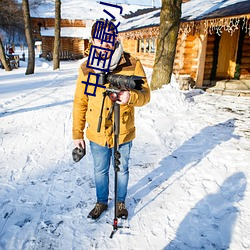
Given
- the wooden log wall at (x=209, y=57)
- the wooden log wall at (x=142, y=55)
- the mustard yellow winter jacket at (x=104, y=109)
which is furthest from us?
the wooden log wall at (x=142, y=55)

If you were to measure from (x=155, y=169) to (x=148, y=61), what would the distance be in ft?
41.0

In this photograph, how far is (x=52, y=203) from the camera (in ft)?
8.90

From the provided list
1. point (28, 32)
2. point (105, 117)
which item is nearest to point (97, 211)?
point (105, 117)

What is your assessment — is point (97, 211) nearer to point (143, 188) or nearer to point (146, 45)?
point (143, 188)

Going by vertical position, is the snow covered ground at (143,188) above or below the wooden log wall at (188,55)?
below

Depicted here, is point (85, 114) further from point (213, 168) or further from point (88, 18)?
point (88, 18)

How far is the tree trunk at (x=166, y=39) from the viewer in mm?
7031

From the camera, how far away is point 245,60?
36.9 ft

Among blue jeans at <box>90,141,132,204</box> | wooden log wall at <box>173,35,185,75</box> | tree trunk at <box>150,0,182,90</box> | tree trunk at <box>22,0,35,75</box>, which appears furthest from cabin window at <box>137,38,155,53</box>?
blue jeans at <box>90,141,132,204</box>

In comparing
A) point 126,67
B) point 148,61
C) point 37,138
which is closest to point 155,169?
point 126,67

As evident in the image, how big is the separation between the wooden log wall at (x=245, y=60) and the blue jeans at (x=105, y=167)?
11158 mm

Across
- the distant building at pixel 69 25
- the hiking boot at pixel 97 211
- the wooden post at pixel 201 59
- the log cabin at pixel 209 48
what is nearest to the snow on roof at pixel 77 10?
the distant building at pixel 69 25

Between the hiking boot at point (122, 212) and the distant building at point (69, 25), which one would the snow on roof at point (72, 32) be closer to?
the distant building at point (69, 25)

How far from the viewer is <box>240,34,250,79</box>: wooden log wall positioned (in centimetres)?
1102
